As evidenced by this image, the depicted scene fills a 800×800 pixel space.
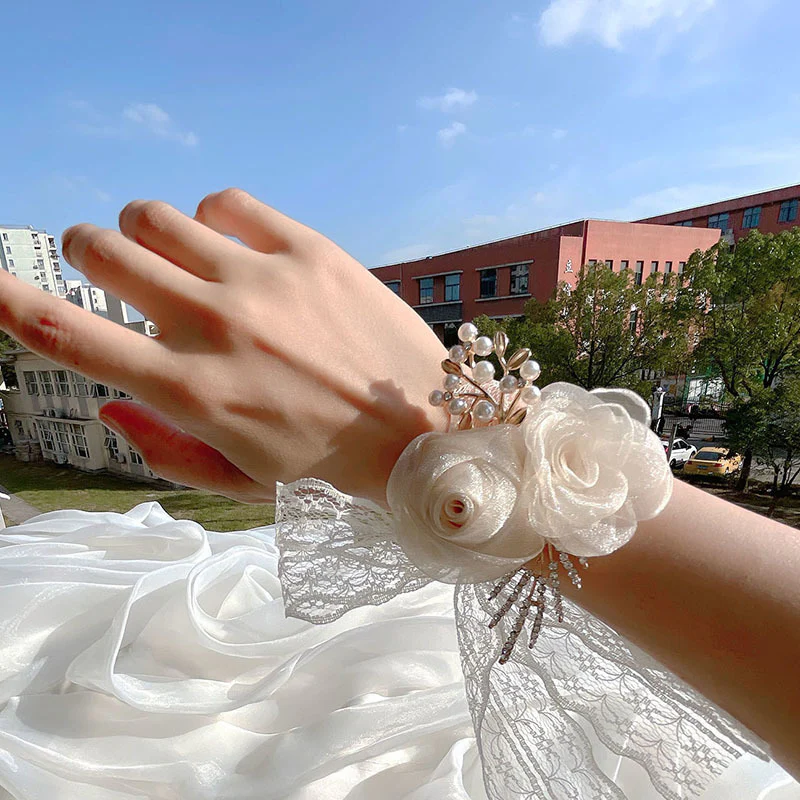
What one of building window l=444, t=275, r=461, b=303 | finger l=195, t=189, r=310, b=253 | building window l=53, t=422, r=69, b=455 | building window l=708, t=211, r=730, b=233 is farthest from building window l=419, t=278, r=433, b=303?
finger l=195, t=189, r=310, b=253

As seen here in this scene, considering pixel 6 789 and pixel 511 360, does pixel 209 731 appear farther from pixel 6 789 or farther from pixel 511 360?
pixel 511 360

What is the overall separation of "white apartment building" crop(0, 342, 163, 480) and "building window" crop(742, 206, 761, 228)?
25739 mm

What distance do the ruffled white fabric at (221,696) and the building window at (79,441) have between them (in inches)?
525

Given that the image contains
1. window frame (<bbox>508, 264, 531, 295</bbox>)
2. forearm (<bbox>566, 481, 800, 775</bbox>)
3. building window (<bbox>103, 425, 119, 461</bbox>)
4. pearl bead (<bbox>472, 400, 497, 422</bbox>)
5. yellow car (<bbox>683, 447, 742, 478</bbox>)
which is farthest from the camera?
window frame (<bbox>508, 264, 531, 295</bbox>)

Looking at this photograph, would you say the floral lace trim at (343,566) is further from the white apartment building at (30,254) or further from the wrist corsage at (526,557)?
the white apartment building at (30,254)

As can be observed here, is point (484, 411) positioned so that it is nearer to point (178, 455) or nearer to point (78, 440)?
point (178, 455)

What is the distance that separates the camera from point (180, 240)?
25.1 inches

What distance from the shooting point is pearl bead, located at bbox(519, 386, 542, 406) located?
601mm

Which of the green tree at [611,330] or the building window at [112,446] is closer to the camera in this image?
the green tree at [611,330]

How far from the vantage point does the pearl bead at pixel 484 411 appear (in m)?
0.60

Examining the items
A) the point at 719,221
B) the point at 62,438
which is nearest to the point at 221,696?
the point at 62,438

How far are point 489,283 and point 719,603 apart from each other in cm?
1593

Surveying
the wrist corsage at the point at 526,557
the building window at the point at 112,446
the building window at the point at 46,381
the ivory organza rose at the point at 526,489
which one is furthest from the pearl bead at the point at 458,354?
the building window at the point at 46,381

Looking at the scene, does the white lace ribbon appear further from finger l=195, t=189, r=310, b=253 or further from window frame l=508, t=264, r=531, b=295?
window frame l=508, t=264, r=531, b=295
